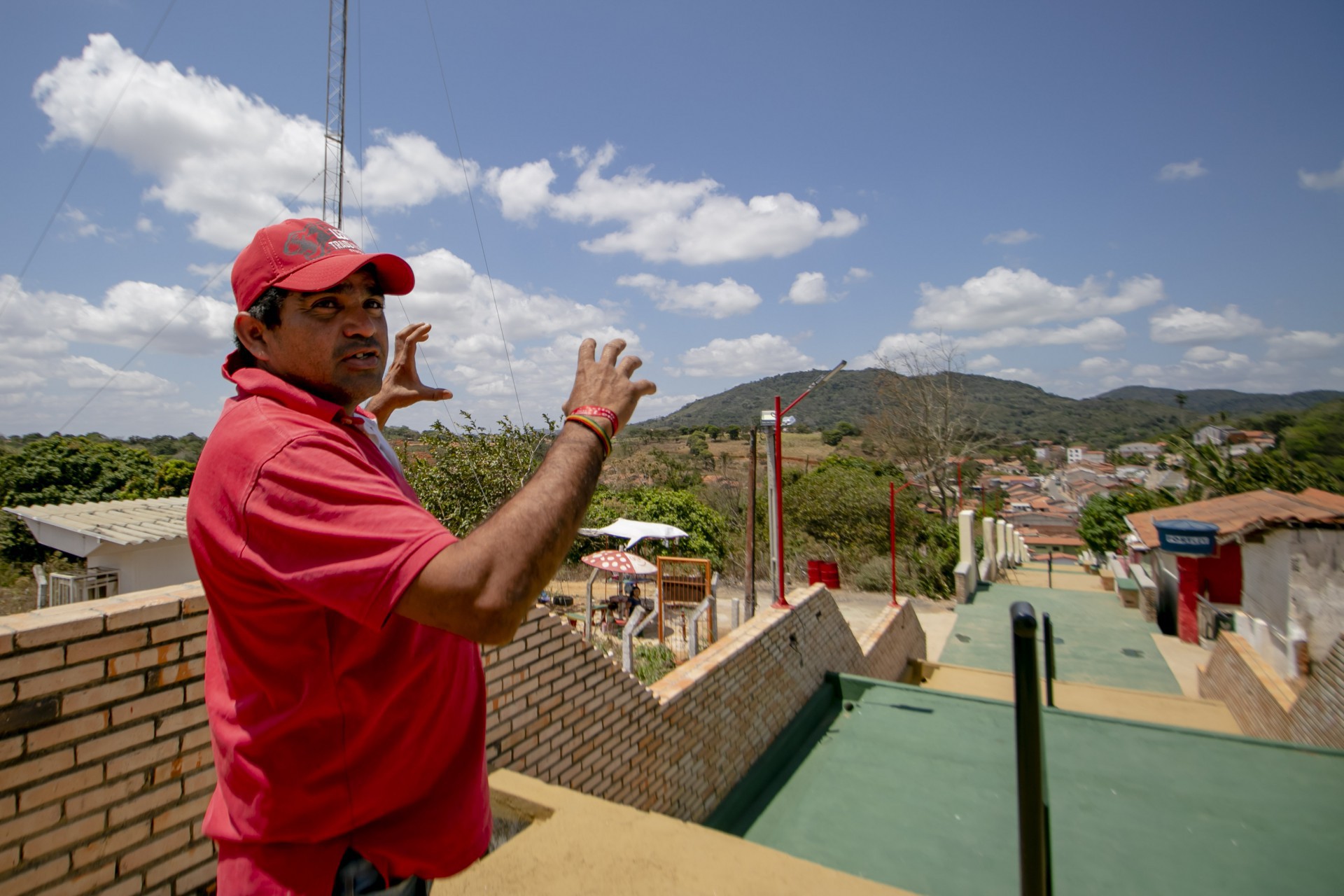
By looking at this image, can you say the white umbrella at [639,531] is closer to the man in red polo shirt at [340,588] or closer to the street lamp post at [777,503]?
the street lamp post at [777,503]

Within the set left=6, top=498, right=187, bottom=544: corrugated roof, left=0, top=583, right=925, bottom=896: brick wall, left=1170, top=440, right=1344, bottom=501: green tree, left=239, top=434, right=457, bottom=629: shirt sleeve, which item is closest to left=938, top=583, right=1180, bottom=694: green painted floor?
left=1170, top=440, right=1344, bottom=501: green tree

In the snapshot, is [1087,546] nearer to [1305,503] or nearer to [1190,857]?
[1305,503]

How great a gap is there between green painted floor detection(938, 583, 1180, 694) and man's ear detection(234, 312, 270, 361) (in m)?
11.0

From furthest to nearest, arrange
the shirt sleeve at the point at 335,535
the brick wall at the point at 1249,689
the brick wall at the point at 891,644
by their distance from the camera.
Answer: the brick wall at the point at 891,644, the brick wall at the point at 1249,689, the shirt sleeve at the point at 335,535

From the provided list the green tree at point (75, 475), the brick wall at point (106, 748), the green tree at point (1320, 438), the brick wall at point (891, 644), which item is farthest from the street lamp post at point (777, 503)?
the green tree at point (1320, 438)

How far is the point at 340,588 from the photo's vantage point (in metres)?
0.89

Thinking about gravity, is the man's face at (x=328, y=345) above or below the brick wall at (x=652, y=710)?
above

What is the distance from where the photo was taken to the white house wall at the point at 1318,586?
25.8 ft

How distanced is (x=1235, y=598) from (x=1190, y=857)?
40.1ft

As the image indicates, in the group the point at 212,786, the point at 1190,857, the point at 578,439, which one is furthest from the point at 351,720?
the point at 1190,857

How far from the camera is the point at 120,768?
2.22 metres

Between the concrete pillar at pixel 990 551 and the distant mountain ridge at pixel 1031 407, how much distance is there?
197 feet

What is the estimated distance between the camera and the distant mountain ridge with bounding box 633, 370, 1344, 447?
3740 inches

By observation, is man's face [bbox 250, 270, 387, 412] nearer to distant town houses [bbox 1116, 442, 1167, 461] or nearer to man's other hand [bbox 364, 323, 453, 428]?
man's other hand [bbox 364, 323, 453, 428]
